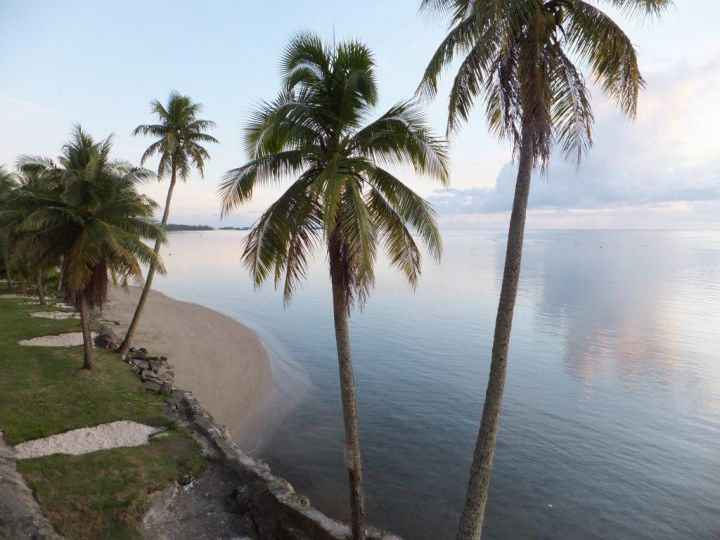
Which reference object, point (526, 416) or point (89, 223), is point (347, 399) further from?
point (526, 416)

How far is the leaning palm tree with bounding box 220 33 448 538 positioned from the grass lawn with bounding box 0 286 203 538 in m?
6.41

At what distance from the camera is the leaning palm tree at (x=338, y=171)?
33.3ft

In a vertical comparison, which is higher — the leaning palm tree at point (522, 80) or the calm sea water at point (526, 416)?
the leaning palm tree at point (522, 80)

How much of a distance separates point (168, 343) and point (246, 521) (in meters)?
24.8

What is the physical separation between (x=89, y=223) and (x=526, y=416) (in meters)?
24.9

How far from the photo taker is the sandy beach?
2408 cm

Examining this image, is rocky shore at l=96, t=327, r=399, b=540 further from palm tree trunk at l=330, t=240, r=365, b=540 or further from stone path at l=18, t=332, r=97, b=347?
stone path at l=18, t=332, r=97, b=347

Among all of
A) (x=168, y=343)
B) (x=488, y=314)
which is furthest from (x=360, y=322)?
(x=168, y=343)

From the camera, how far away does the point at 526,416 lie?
81.5 feet

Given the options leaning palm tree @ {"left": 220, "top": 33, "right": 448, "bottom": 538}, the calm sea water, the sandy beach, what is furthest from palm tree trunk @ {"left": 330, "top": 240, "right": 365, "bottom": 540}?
the sandy beach

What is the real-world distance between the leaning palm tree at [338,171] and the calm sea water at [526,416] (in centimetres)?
898

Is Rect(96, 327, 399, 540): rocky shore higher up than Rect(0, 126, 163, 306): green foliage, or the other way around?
Rect(0, 126, 163, 306): green foliage

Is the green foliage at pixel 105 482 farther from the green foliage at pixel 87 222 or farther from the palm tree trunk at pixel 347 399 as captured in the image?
the green foliage at pixel 87 222

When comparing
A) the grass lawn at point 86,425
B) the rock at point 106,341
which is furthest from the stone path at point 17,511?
the rock at point 106,341
